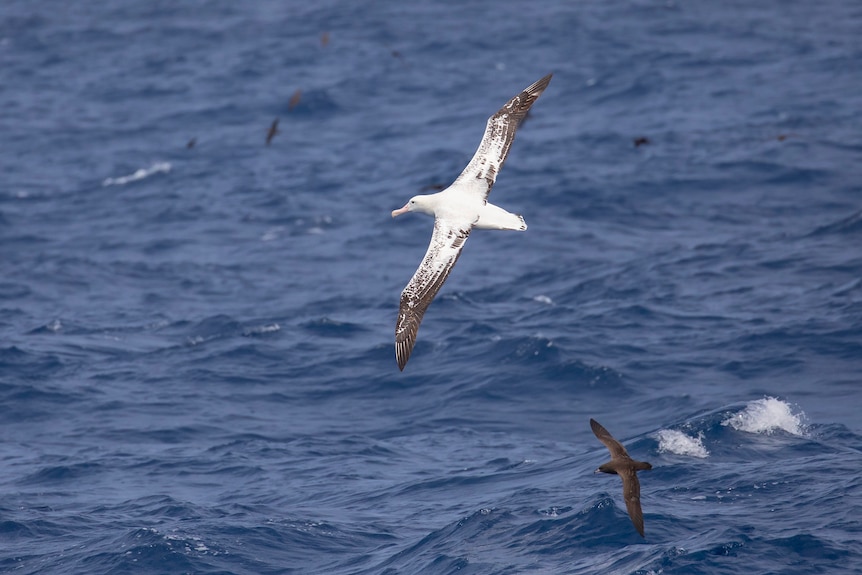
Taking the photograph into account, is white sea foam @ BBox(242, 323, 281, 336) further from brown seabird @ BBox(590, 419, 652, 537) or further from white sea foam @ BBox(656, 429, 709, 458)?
brown seabird @ BBox(590, 419, 652, 537)

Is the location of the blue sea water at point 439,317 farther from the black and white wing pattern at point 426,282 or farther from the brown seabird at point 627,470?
the black and white wing pattern at point 426,282

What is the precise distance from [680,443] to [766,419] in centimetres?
201

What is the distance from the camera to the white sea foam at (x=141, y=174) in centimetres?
4198

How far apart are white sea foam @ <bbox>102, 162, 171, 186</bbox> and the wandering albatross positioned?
2508 cm

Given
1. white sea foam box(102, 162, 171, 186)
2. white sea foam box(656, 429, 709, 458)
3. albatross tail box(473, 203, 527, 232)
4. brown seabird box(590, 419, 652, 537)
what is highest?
albatross tail box(473, 203, 527, 232)

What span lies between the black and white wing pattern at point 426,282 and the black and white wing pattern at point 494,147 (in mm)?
924

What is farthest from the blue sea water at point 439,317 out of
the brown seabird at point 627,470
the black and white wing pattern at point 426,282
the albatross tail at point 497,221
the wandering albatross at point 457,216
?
the albatross tail at point 497,221

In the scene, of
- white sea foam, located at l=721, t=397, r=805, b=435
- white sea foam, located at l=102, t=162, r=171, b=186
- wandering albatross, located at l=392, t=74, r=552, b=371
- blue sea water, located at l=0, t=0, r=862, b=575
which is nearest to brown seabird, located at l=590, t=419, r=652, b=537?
blue sea water, located at l=0, t=0, r=862, b=575

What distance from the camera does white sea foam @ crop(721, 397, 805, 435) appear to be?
69.9 ft

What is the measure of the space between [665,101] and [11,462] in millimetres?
30326

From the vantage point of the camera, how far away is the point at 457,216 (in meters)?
18.5

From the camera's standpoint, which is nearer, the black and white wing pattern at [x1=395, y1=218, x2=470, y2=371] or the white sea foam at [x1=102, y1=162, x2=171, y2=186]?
the black and white wing pattern at [x1=395, y1=218, x2=470, y2=371]

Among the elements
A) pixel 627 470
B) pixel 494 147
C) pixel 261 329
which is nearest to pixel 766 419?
pixel 627 470

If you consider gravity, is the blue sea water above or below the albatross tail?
below
